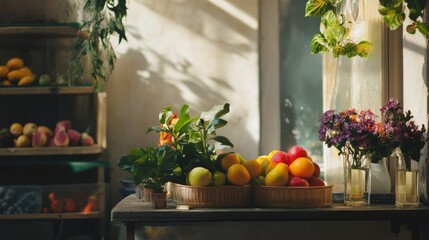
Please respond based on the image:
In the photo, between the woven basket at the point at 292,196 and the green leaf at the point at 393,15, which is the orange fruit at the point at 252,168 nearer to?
the woven basket at the point at 292,196

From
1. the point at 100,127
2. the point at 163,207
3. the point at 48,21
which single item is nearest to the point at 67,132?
the point at 100,127

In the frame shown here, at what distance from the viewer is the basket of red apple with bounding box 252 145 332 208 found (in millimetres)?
2432

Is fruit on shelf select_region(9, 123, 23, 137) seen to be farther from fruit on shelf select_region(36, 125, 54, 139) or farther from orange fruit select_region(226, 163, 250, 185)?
orange fruit select_region(226, 163, 250, 185)

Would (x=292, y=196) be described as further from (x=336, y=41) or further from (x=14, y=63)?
(x=14, y=63)

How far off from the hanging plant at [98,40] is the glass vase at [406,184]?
6.23ft

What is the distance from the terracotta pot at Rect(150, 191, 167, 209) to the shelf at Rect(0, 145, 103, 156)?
2146 mm

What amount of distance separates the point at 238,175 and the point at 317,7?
0.81 metres

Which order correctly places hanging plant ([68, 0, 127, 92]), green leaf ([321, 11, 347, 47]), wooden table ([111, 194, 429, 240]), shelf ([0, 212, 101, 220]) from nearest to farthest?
1. wooden table ([111, 194, 429, 240])
2. green leaf ([321, 11, 347, 47])
3. hanging plant ([68, 0, 127, 92])
4. shelf ([0, 212, 101, 220])

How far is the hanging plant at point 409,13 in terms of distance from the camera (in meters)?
2.57

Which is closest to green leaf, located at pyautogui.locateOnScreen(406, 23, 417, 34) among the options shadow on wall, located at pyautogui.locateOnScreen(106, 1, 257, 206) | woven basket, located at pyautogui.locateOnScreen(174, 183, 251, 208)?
woven basket, located at pyautogui.locateOnScreen(174, 183, 251, 208)

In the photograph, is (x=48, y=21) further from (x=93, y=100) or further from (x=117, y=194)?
(x=117, y=194)

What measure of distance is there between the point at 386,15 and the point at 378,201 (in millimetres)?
663

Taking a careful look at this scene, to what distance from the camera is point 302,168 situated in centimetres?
246

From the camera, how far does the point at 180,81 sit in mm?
4738
